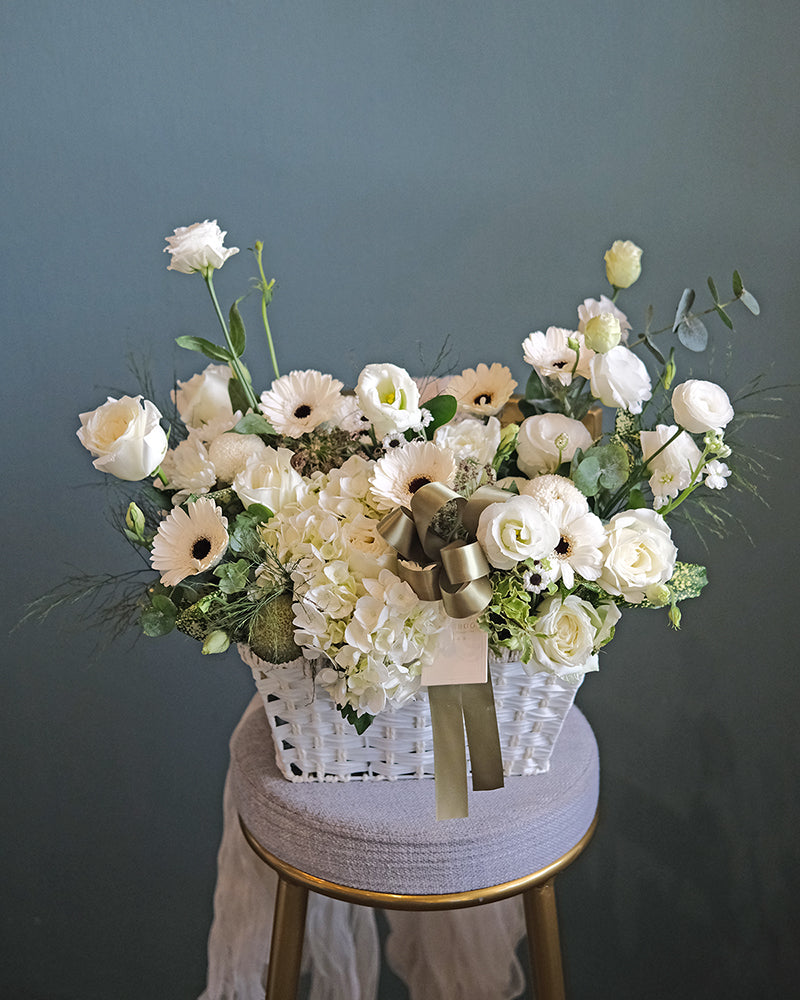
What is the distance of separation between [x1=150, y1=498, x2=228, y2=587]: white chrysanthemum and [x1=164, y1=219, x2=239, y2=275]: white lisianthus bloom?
240mm

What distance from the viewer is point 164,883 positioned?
4.86 feet

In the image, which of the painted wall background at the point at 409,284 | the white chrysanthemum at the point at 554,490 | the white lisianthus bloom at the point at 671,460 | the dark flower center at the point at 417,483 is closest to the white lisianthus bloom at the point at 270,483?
the dark flower center at the point at 417,483

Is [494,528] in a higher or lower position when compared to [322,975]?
higher

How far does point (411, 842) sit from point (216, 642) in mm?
260

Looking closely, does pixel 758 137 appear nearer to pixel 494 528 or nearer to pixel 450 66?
pixel 450 66

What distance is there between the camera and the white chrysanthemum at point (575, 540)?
2.27 ft

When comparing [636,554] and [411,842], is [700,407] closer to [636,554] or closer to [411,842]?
[636,554]

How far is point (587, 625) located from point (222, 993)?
2.45 feet

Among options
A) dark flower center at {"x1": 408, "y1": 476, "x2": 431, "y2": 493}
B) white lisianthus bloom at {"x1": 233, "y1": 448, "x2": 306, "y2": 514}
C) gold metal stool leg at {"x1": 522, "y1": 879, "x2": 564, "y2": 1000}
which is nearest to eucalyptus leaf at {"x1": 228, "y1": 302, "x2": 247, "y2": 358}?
white lisianthus bloom at {"x1": 233, "y1": 448, "x2": 306, "y2": 514}

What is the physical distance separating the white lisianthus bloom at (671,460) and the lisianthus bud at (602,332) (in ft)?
0.28

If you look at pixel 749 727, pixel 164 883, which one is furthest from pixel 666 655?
pixel 164 883

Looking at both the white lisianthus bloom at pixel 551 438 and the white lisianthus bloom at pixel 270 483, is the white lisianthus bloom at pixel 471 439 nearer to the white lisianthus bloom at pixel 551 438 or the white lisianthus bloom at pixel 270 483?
the white lisianthus bloom at pixel 551 438

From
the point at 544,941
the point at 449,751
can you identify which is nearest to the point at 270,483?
the point at 449,751

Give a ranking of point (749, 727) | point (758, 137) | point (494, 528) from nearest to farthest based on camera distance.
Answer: point (494, 528)
point (758, 137)
point (749, 727)
